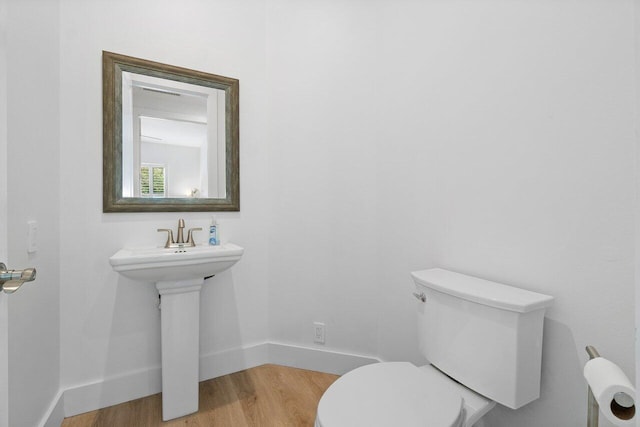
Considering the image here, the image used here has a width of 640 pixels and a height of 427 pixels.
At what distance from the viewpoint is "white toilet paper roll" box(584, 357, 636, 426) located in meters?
0.58

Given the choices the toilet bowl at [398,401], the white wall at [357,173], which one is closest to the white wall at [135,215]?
the white wall at [357,173]

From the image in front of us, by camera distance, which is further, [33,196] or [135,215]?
[135,215]

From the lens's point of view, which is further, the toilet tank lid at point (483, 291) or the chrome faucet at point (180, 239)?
the chrome faucet at point (180, 239)

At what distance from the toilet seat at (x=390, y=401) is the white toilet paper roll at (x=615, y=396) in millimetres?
373

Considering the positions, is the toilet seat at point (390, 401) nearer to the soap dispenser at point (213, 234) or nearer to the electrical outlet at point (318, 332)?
the electrical outlet at point (318, 332)

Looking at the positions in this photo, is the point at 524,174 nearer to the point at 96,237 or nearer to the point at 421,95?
the point at 421,95

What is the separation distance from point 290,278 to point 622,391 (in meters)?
1.52

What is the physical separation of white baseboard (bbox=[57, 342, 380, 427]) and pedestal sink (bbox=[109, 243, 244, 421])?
0.84ft

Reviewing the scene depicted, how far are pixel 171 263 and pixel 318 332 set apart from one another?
97 centimetres

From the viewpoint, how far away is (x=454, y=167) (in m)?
1.34

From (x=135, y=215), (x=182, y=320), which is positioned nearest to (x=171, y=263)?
(x=182, y=320)

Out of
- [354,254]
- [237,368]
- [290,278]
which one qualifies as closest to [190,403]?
[237,368]

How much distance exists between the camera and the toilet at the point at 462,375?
86 cm

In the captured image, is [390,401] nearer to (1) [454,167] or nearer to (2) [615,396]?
(2) [615,396]
